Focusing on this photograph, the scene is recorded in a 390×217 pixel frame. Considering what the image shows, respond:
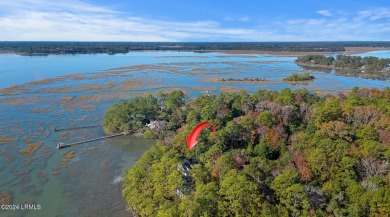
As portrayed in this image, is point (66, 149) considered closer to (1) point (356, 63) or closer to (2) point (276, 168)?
(2) point (276, 168)

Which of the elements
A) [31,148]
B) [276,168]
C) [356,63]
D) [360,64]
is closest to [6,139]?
[31,148]

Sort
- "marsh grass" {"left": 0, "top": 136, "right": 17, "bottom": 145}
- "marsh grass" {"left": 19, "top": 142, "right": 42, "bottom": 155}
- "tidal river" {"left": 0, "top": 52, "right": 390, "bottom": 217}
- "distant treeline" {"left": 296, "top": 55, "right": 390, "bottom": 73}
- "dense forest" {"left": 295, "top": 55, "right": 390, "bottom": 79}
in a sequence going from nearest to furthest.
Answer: "tidal river" {"left": 0, "top": 52, "right": 390, "bottom": 217}
"marsh grass" {"left": 19, "top": 142, "right": 42, "bottom": 155}
"marsh grass" {"left": 0, "top": 136, "right": 17, "bottom": 145}
"dense forest" {"left": 295, "top": 55, "right": 390, "bottom": 79}
"distant treeline" {"left": 296, "top": 55, "right": 390, "bottom": 73}

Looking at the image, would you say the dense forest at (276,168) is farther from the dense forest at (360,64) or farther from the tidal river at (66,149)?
the dense forest at (360,64)

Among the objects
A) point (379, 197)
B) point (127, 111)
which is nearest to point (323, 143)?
point (379, 197)

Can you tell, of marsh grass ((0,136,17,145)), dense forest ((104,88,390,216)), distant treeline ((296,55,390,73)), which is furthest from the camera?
distant treeline ((296,55,390,73))

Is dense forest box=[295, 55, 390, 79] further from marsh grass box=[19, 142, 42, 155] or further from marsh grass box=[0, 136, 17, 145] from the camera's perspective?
marsh grass box=[0, 136, 17, 145]

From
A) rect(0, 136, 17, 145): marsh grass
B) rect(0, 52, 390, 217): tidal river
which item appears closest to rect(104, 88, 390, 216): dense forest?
rect(0, 52, 390, 217): tidal river
